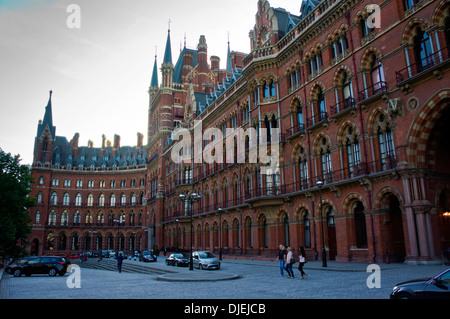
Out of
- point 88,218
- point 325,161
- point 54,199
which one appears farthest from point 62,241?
point 325,161

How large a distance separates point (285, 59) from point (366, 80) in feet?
35.9

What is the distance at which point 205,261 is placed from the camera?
90.6ft

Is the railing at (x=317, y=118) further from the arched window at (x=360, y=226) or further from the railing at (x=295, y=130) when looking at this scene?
the arched window at (x=360, y=226)

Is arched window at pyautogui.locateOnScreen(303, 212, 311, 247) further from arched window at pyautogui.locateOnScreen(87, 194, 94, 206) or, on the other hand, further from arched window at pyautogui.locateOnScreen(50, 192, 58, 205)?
arched window at pyautogui.locateOnScreen(50, 192, 58, 205)

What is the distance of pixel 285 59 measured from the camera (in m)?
35.7

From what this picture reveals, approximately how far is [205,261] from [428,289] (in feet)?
67.9

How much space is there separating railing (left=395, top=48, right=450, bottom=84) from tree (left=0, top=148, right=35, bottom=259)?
36491mm

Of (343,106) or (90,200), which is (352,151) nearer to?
(343,106)

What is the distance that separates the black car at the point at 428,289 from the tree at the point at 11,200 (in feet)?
120

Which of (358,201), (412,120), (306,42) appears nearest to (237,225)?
(358,201)

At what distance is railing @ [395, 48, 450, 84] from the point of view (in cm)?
2102

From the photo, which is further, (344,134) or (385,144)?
(344,134)

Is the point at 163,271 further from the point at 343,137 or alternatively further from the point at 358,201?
the point at 343,137

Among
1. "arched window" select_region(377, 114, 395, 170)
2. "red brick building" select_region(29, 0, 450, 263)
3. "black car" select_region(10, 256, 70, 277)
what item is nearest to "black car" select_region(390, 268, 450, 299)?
"red brick building" select_region(29, 0, 450, 263)
